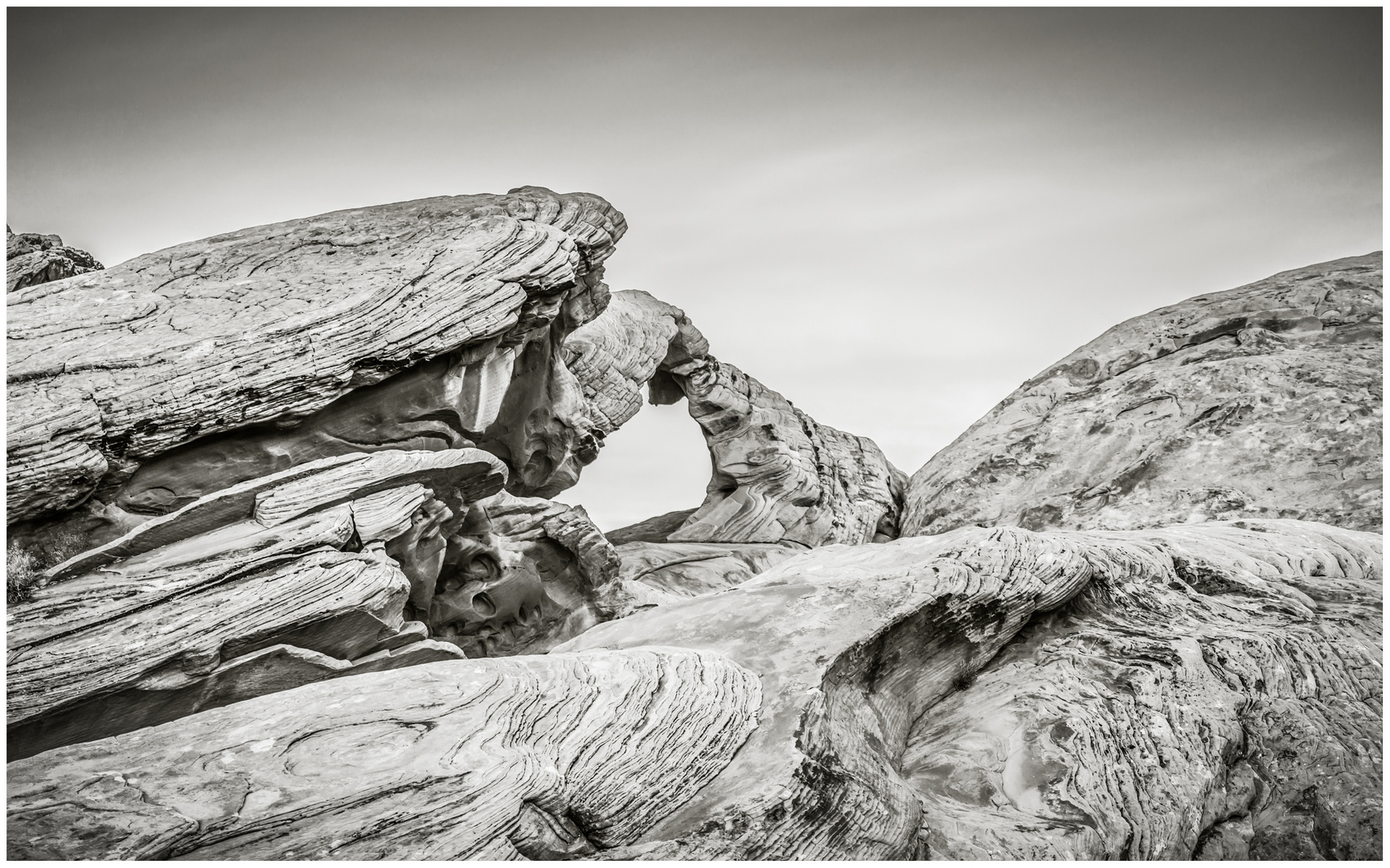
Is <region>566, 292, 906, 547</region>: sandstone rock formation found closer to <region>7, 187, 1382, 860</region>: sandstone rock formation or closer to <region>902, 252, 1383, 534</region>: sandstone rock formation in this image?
<region>902, 252, 1383, 534</region>: sandstone rock formation

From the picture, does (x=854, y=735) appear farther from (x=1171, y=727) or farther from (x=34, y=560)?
(x=34, y=560)

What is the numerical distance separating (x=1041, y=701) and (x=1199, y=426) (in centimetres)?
1231

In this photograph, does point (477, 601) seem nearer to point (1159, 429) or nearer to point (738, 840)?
point (738, 840)

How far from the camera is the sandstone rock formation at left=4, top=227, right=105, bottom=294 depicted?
17391 mm

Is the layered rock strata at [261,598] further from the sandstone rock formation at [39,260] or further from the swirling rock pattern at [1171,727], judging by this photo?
the sandstone rock formation at [39,260]

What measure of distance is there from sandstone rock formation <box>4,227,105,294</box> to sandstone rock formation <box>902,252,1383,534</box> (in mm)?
17659

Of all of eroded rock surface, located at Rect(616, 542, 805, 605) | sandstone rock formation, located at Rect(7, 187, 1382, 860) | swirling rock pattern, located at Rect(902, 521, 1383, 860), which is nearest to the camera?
sandstone rock formation, located at Rect(7, 187, 1382, 860)

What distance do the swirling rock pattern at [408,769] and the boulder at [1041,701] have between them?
1.73 ft

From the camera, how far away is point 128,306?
47.1 ft

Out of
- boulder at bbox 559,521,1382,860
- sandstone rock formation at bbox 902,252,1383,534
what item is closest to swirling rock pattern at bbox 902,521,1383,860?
boulder at bbox 559,521,1382,860

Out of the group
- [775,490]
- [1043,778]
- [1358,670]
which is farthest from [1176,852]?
[775,490]

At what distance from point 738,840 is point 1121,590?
8048 millimetres

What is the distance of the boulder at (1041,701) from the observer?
10539 mm

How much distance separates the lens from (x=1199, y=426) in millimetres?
23141
